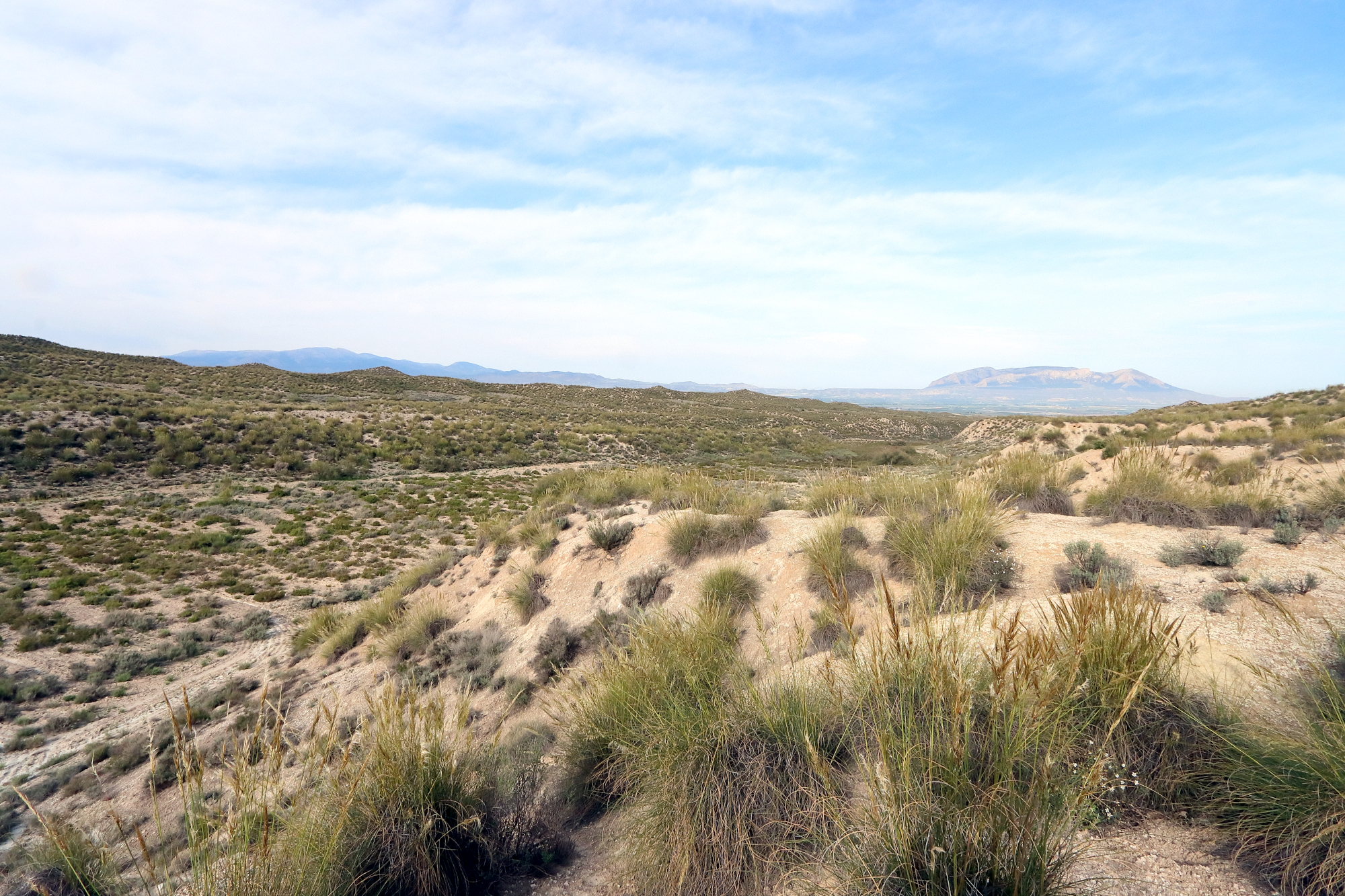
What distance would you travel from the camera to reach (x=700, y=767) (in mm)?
3338

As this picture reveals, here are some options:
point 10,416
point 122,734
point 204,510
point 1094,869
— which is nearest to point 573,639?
point 1094,869

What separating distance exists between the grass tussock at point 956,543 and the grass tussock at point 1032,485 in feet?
5.83

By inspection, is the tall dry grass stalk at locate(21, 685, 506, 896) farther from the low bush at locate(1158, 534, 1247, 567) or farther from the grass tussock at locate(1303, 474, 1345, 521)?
the grass tussock at locate(1303, 474, 1345, 521)

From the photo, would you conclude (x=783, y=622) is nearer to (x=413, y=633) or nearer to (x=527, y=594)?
(x=527, y=594)

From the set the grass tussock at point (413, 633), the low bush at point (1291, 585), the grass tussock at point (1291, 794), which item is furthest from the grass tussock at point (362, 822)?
the low bush at point (1291, 585)

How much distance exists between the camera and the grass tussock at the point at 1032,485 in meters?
8.60

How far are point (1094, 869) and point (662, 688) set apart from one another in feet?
8.05

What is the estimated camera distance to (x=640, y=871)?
326 centimetres

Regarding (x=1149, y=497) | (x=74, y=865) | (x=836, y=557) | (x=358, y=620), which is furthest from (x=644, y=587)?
(x=1149, y=497)

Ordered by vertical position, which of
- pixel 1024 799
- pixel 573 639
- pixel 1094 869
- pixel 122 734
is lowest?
pixel 122 734

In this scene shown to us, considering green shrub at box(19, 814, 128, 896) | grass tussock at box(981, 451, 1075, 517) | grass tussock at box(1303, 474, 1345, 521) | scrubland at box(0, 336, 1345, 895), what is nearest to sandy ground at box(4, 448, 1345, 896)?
scrubland at box(0, 336, 1345, 895)

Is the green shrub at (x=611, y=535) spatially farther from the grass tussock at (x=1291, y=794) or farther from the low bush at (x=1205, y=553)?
the grass tussock at (x=1291, y=794)

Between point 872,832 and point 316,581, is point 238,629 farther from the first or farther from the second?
point 872,832

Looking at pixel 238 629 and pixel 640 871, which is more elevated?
pixel 640 871
